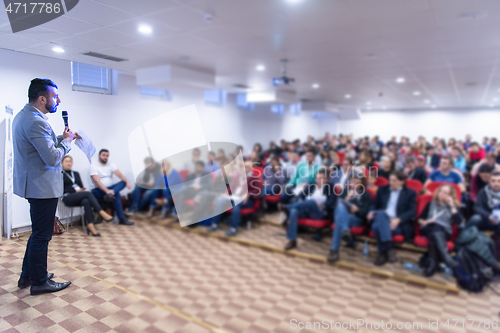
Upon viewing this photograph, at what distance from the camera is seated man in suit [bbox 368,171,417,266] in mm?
3365

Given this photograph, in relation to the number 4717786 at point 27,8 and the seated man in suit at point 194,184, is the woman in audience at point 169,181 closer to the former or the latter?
the seated man in suit at point 194,184

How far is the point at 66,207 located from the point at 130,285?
461 mm

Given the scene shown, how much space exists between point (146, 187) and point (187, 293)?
82 cm

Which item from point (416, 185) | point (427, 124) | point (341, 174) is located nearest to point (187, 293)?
point (341, 174)

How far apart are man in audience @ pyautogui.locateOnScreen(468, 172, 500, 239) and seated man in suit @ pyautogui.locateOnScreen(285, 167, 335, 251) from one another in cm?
153

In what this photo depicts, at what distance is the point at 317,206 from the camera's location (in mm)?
3914

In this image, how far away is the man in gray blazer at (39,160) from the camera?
942 millimetres

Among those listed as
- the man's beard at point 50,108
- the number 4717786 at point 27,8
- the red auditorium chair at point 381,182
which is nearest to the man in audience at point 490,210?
the red auditorium chair at point 381,182

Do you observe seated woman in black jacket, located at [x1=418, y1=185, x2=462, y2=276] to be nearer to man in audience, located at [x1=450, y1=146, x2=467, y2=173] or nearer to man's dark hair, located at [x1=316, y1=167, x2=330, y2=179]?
man's dark hair, located at [x1=316, y1=167, x2=330, y2=179]

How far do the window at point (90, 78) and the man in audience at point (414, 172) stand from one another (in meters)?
4.55

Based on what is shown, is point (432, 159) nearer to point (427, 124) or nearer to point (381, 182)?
point (381, 182)

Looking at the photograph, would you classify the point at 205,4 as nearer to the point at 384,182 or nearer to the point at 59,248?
the point at 59,248

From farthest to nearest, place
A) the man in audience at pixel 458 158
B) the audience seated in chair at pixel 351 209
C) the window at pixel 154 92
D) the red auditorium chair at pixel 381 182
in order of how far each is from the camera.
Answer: the man in audience at pixel 458 158 < the red auditorium chair at pixel 381 182 < the audience seated in chair at pixel 351 209 < the window at pixel 154 92

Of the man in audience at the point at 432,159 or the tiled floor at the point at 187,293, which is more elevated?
the man in audience at the point at 432,159
